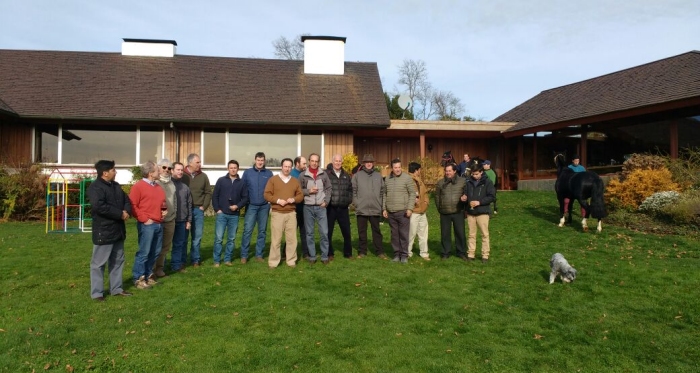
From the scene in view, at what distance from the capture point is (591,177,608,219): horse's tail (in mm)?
9719

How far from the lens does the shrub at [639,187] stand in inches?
449

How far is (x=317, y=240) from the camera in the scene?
31.9ft

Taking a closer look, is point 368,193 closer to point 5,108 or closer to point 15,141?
point 5,108

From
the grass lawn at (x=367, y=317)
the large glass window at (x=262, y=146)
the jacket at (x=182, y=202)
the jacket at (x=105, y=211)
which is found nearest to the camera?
the grass lawn at (x=367, y=317)

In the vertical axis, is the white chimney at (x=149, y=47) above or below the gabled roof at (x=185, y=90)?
above

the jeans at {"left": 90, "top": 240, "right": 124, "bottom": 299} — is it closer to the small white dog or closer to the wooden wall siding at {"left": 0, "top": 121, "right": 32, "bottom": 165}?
the small white dog

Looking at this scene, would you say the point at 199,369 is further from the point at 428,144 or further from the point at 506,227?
the point at 428,144

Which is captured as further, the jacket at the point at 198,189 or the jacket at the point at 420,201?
the jacket at the point at 420,201

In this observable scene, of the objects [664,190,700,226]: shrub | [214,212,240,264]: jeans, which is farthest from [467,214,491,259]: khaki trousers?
[664,190,700,226]: shrub

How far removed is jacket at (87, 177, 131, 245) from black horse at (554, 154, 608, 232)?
9.10 meters

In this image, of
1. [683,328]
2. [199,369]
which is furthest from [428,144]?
[199,369]

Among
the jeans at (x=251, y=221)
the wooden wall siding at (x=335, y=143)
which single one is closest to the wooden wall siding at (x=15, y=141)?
the wooden wall siding at (x=335, y=143)

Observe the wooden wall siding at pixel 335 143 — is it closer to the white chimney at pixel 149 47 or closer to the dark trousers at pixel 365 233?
the white chimney at pixel 149 47

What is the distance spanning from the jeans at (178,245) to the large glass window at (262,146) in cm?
997
